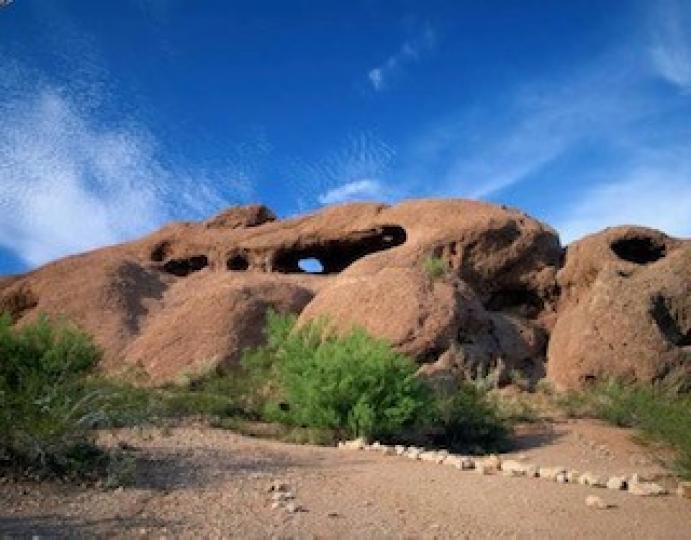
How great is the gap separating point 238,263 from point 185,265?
1.91 meters

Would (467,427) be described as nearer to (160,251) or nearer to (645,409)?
(645,409)

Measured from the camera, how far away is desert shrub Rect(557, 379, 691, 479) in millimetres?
9844

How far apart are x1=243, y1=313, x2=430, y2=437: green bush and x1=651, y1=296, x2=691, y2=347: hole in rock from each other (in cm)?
701

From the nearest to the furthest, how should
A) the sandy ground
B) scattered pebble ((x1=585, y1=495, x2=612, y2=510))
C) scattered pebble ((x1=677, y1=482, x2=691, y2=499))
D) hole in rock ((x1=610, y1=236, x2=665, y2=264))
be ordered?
the sandy ground
scattered pebble ((x1=585, y1=495, x2=612, y2=510))
scattered pebble ((x1=677, y1=482, x2=691, y2=499))
hole in rock ((x1=610, y1=236, x2=665, y2=264))

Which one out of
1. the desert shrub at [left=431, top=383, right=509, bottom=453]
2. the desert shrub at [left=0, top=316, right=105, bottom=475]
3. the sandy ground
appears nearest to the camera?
the sandy ground

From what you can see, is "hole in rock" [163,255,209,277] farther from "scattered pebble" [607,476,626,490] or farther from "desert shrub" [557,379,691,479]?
"scattered pebble" [607,476,626,490]

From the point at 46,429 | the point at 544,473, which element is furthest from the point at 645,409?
the point at 46,429

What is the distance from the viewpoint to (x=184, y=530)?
565cm

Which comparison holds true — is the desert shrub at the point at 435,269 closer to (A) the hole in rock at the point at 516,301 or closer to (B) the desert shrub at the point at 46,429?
(A) the hole in rock at the point at 516,301

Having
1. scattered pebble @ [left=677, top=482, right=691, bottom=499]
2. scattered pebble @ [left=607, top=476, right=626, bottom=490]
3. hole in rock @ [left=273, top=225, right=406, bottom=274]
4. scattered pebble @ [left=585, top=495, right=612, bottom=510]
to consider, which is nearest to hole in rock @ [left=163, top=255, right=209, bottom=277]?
hole in rock @ [left=273, top=225, right=406, bottom=274]

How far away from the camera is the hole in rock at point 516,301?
20.4 metres

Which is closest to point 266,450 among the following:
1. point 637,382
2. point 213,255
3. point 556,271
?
point 637,382

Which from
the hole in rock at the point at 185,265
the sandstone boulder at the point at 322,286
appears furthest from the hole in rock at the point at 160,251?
the hole in rock at the point at 185,265

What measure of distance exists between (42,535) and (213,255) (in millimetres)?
19882
